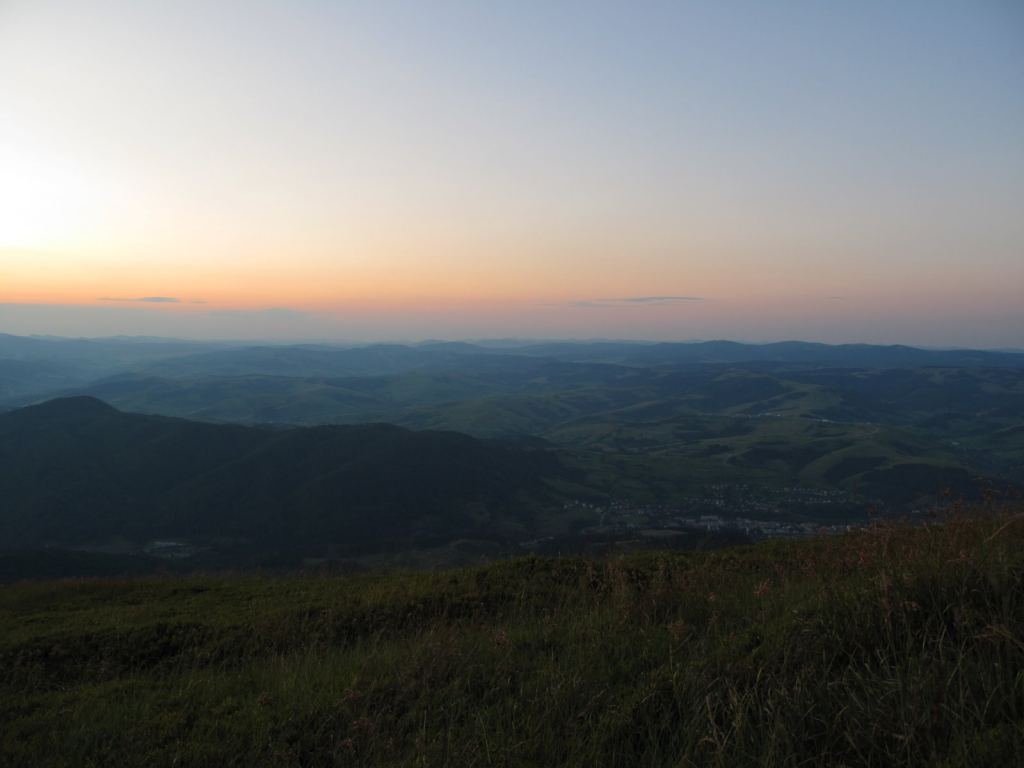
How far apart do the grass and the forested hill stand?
10349 cm

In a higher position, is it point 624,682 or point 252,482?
point 624,682

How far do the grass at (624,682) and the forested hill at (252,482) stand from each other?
103 m

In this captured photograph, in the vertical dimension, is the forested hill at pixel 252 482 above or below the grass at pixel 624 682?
below

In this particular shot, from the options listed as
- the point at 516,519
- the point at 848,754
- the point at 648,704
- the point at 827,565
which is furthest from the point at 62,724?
the point at 516,519

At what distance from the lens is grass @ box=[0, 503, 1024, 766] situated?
348 centimetres

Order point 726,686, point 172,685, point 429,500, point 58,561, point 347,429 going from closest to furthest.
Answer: point 726,686 → point 172,685 → point 58,561 → point 429,500 → point 347,429

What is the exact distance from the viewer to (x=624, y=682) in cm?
476

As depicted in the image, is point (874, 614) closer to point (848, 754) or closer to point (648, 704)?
point (848, 754)

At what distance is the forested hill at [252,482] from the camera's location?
121 meters

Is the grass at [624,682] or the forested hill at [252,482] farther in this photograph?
the forested hill at [252,482]

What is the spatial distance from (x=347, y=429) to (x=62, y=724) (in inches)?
Answer: 6659

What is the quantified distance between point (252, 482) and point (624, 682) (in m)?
156

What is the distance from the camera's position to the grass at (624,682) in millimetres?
3484

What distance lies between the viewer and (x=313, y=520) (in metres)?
125
